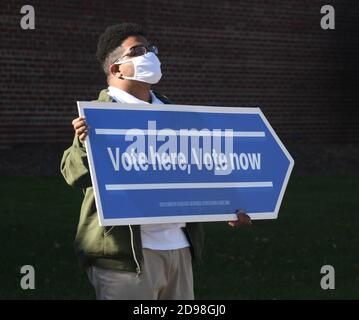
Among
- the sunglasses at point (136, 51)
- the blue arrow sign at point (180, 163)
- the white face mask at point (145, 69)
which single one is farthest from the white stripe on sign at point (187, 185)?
the sunglasses at point (136, 51)

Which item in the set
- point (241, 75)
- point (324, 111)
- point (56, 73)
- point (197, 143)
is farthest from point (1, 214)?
point (324, 111)

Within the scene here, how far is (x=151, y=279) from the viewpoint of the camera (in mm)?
3939

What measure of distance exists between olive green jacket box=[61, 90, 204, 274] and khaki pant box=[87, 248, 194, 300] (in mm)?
41

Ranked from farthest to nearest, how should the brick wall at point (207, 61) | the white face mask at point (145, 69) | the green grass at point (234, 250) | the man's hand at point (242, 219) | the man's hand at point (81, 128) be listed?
the brick wall at point (207, 61)
the green grass at point (234, 250)
the man's hand at point (242, 219)
the white face mask at point (145, 69)
the man's hand at point (81, 128)

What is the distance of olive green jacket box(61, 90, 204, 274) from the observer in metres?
3.87

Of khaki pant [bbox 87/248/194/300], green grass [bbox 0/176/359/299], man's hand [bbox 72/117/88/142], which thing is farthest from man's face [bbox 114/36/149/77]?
green grass [bbox 0/176/359/299]

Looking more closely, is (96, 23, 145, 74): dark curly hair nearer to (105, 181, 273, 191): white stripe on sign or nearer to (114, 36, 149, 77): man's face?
(114, 36, 149, 77): man's face

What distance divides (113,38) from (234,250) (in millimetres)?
5057

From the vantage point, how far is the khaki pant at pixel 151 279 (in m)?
3.90

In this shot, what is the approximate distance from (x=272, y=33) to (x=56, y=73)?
195 inches

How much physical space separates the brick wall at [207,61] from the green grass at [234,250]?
302cm

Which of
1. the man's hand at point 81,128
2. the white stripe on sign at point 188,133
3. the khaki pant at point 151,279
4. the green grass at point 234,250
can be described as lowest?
the green grass at point 234,250

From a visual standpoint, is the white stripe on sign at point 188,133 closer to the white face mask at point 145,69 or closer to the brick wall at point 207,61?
the white face mask at point 145,69

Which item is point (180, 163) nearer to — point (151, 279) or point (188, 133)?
point (188, 133)
